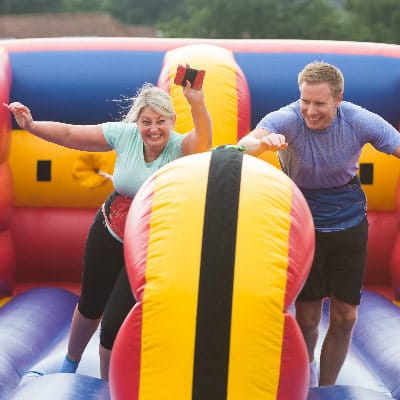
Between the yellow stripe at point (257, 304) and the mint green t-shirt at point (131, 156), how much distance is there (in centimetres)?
53

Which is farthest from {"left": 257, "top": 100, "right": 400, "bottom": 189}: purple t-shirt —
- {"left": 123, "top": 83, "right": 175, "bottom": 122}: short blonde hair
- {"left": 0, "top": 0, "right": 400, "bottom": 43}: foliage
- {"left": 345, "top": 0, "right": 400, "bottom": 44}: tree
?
{"left": 345, "top": 0, "right": 400, "bottom": 44}: tree

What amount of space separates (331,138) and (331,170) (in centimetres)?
10

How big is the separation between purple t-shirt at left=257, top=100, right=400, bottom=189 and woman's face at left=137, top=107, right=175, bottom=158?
28 centimetres

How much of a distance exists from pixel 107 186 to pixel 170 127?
147 cm

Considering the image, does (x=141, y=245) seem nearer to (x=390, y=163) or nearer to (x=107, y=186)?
(x=107, y=186)

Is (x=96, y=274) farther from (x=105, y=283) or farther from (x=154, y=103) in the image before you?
(x=154, y=103)

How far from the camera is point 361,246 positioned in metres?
2.59

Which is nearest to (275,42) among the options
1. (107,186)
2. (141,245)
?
(107,186)

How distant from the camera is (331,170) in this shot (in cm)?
250

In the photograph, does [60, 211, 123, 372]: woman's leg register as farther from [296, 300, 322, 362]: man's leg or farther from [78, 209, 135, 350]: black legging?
[296, 300, 322, 362]: man's leg

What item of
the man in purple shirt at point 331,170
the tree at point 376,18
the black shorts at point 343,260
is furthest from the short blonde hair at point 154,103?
the tree at point 376,18

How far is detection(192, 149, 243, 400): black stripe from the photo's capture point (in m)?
1.92

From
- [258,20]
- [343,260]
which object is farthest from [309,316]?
[258,20]

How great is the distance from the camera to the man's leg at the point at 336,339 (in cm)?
264
